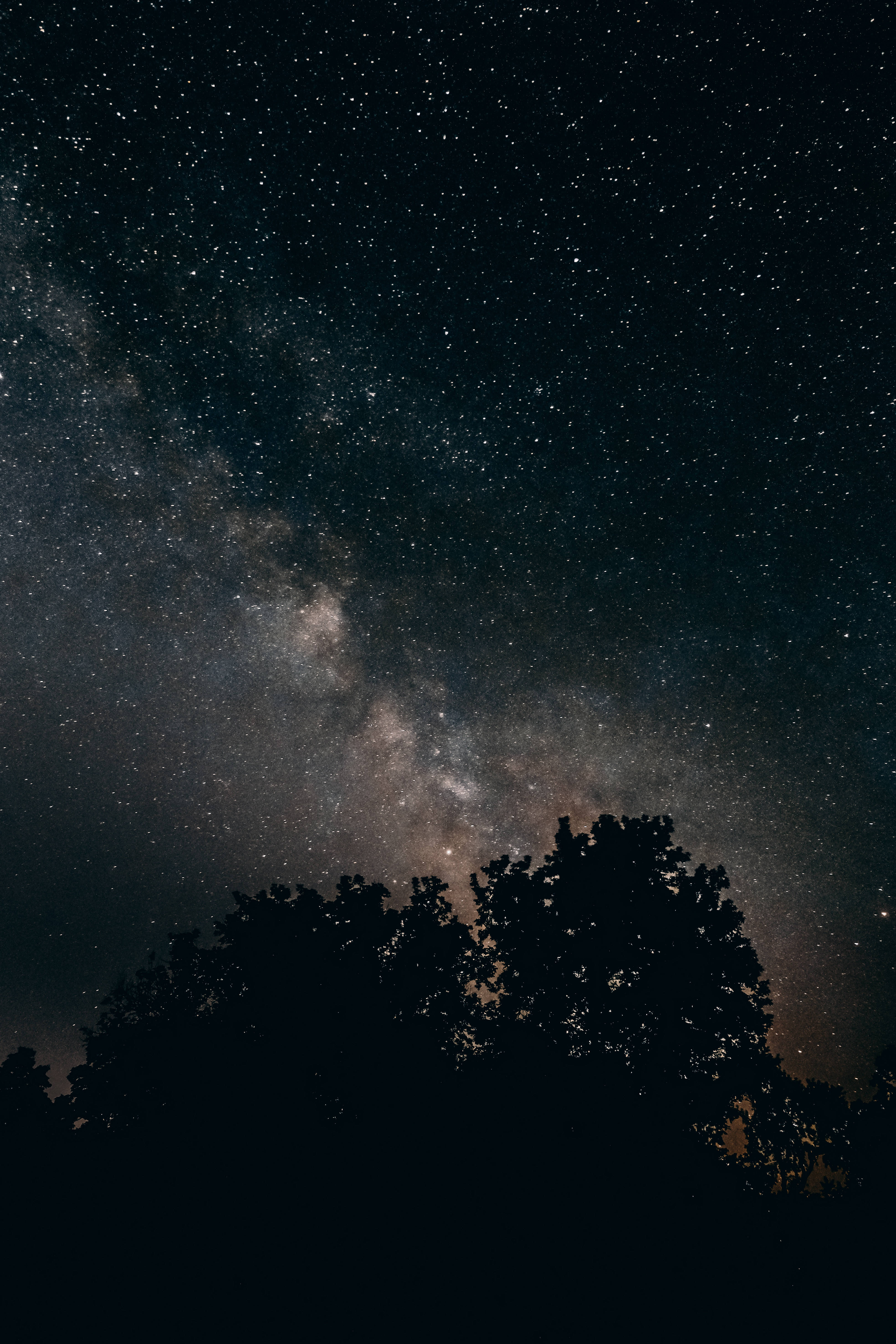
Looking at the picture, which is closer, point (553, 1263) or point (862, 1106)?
point (553, 1263)

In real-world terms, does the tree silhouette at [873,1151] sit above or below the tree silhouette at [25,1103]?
above

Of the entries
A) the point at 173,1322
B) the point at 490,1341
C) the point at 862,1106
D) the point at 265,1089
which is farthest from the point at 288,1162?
the point at 862,1106

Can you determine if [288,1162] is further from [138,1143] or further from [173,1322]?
[138,1143]

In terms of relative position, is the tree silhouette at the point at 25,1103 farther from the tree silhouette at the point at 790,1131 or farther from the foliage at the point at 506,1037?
the tree silhouette at the point at 790,1131

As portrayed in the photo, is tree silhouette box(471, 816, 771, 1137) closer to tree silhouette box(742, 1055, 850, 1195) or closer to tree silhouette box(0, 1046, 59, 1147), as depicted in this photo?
tree silhouette box(742, 1055, 850, 1195)

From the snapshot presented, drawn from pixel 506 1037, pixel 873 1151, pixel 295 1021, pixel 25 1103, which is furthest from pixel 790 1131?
pixel 25 1103

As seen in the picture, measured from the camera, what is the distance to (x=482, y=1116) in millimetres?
9648

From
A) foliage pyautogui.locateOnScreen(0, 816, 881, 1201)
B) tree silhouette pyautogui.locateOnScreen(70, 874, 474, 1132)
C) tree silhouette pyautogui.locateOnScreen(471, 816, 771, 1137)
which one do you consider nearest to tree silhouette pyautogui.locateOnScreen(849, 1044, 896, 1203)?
foliage pyautogui.locateOnScreen(0, 816, 881, 1201)

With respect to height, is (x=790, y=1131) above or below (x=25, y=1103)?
above

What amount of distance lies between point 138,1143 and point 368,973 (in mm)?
5637

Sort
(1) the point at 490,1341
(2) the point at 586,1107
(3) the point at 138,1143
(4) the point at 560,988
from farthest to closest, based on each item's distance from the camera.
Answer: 1. (4) the point at 560,988
2. (3) the point at 138,1143
3. (2) the point at 586,1107
4. (1) the point at 490,1341

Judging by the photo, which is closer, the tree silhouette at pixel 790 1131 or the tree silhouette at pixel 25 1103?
the tree silhouette at pixel 790 1131

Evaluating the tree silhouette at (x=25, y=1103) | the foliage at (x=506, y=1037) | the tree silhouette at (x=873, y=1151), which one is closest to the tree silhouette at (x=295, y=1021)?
the foliage at (x=506, y=1037)

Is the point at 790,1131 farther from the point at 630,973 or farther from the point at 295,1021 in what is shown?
the point at 295,1021
